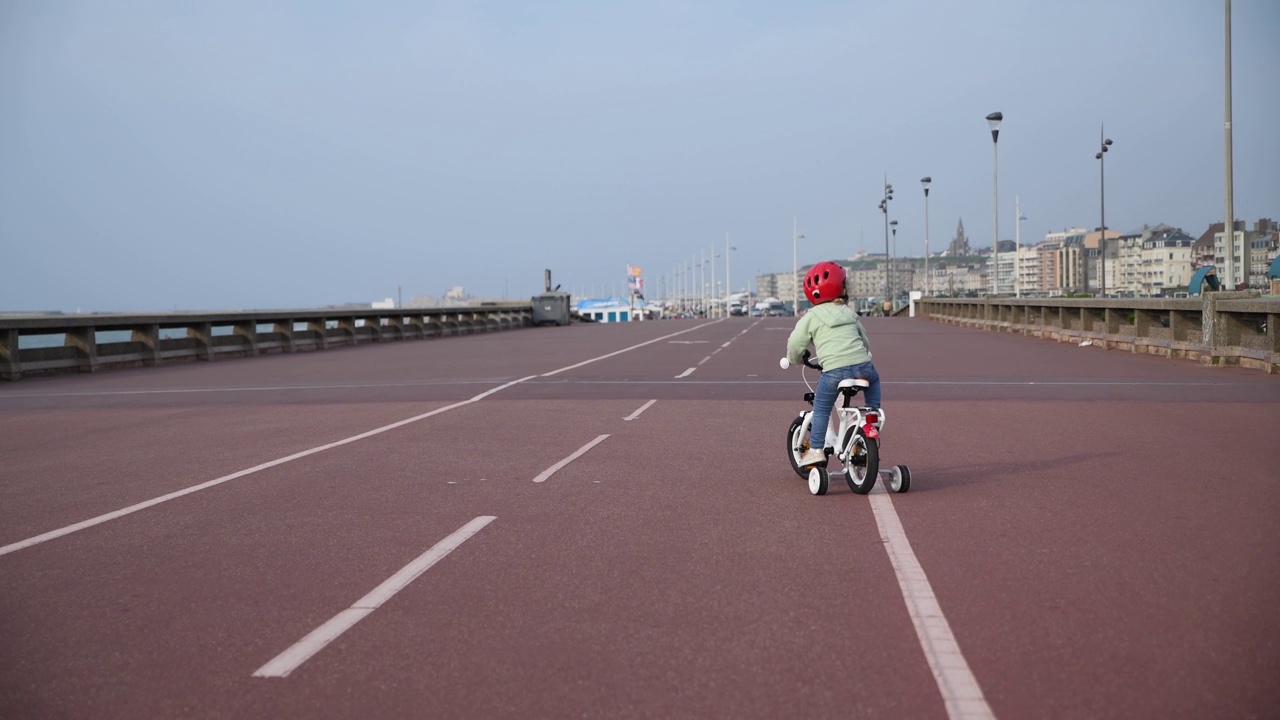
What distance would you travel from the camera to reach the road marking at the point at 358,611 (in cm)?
513

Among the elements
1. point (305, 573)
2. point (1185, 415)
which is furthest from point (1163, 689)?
point (1185, 415)

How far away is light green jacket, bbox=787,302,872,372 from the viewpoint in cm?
895

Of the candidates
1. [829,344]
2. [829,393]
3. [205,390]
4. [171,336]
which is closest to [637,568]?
[829,393]

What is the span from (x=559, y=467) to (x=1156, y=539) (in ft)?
16.7

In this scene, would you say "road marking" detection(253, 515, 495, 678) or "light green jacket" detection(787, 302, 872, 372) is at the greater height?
"light green jacket" detection(787, 302, 872, 372)

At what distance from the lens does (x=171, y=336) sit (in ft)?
101

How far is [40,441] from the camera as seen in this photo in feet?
44.7

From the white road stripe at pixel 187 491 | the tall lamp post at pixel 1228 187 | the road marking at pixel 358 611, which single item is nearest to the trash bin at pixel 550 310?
the tall lamp post at pixel 1228 187

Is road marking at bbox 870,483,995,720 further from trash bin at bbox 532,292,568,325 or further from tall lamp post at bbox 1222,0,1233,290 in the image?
trash bin at bbox 532,292,568,325

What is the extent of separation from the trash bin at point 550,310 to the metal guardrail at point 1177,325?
1253 inches

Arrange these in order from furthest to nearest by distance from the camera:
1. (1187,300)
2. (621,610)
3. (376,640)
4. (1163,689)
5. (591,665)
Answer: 1. (1187,300)
2. (621,610)
3. (376,640)
4. (591,665)
5. (1163,689)

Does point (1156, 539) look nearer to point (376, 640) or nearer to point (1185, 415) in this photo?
point (376, 640)

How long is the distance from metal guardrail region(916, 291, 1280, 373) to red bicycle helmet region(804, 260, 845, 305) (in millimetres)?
13373

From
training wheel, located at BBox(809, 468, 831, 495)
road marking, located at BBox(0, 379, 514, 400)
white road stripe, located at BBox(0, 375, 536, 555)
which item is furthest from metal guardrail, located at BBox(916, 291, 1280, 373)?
white road stripe, located at BBox(0, 375, 536, 555)
